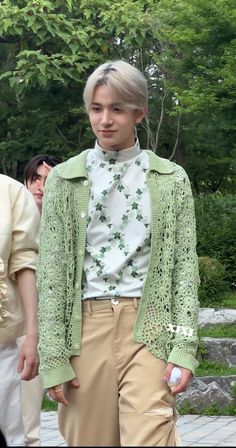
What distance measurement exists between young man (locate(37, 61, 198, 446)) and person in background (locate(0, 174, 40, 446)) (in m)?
0.44

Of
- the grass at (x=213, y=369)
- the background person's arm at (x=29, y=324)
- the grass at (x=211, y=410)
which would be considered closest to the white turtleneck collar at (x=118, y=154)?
the background person's arm at (x=29, y=324)

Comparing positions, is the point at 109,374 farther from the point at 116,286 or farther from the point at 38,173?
the point at 38,173

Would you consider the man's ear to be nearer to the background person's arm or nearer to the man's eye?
the man's eye

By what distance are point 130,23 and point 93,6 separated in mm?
806

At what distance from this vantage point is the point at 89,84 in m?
3.62

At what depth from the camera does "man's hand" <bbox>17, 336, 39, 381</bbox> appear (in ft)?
12.8

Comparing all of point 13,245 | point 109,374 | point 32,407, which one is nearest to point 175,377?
point 109,374

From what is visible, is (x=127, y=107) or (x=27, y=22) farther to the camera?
(x=27, y=22)

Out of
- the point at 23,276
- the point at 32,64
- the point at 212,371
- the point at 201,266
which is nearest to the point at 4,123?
the point at 32,64

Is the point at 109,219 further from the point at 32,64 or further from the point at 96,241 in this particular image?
the point at 32,64

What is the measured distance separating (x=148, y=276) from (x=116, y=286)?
0.12 metres

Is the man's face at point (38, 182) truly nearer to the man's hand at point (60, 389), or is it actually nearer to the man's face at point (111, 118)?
the man's face at point (111, 118)

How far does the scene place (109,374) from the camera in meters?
3.53

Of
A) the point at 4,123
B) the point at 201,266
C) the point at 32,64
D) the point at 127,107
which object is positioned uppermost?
the point at 127,107
